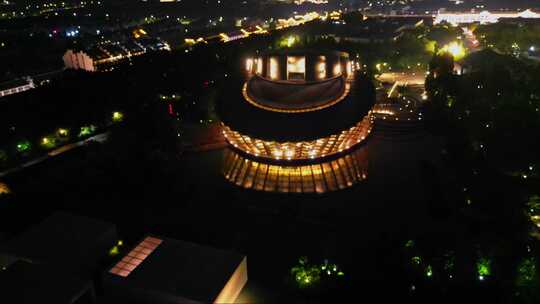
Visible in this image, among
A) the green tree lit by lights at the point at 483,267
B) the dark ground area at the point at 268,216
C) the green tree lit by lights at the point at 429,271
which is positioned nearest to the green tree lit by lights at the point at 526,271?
the green tree lit by lights at the point at 483,267

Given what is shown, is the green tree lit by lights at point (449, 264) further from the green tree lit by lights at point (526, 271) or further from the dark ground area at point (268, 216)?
the green tree lit by lights at point (526, 271)

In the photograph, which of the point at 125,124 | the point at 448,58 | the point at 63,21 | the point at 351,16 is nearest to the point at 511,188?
the point at 448,58

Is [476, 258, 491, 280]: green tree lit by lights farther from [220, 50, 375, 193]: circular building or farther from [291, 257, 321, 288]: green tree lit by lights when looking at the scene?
[220, 50, 375, 193]: circular building

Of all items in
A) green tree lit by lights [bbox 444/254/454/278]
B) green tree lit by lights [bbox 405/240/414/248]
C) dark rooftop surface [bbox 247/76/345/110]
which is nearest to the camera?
green tree lit by lights [bbox 444/254/454/278]

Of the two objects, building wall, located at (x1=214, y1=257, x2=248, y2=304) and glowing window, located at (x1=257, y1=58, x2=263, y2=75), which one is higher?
glowing window, located at (x1=257, y1=58, x2=263, y2=75)

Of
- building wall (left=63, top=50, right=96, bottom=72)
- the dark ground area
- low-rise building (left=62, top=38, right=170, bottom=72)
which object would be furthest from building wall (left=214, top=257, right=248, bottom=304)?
building wall (left=63, top=50, right=96, bottom=72)

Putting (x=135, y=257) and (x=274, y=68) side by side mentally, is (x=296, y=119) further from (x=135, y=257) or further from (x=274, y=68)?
(x=135, y=257)
